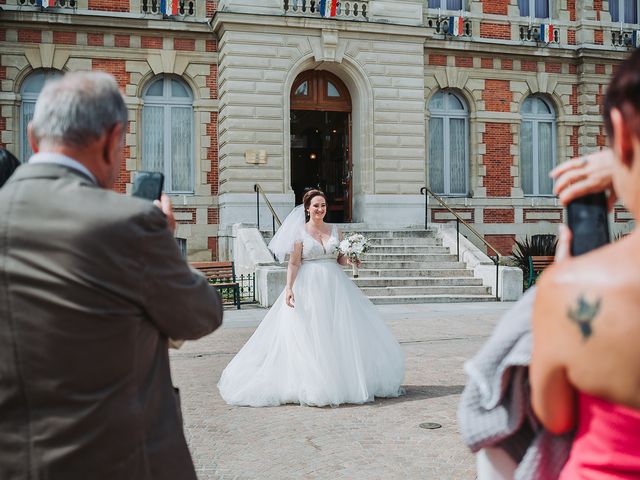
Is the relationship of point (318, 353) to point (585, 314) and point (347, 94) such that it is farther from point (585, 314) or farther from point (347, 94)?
point (347, 94)

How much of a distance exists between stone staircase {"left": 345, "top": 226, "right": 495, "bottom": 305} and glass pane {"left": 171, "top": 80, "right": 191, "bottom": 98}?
568cm

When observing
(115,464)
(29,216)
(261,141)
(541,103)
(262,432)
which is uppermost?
(541,103)

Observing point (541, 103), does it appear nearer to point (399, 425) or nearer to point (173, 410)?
point (399, 425)

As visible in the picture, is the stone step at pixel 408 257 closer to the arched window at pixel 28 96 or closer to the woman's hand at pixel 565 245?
the arched window at pixel 28 96

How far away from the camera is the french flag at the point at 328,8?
17.7 meters

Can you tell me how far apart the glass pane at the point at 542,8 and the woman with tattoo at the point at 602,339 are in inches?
836

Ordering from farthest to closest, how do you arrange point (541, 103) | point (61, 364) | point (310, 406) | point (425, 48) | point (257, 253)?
point (541, 103)
point (425, 48)
point (257, 253)
point (310, 406)
point (61, 364)

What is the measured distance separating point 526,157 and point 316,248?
15.4 m

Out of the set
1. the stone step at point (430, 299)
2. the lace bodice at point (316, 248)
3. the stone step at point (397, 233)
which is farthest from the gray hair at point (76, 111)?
the stone step at point (397, 233)

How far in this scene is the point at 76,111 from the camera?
1.96 meters

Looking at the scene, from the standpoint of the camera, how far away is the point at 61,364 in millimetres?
1896

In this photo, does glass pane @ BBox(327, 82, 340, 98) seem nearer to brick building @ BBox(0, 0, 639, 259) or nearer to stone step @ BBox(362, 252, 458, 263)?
brick building @ BBox(0, 0, 639, 259)

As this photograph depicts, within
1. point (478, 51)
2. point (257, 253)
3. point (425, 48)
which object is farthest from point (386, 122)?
point (257, 253)

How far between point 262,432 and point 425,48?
16007 millimetres
